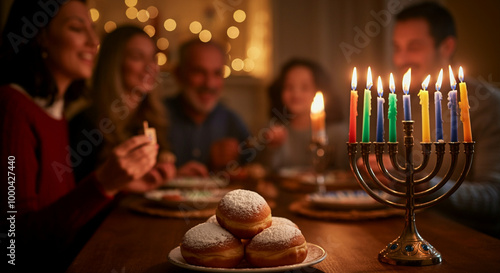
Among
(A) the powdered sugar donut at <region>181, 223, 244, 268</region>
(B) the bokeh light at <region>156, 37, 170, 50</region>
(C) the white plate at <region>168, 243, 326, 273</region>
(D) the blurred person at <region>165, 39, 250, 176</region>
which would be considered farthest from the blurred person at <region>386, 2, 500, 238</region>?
(B) the bokeh light at <region>156, 37, 170, 50</region>

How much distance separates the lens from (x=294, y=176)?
7.36 feet

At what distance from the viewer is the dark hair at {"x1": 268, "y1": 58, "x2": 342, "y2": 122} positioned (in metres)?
3.51

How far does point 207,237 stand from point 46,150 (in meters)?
0.99

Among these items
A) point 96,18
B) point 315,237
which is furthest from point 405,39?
point 96,18

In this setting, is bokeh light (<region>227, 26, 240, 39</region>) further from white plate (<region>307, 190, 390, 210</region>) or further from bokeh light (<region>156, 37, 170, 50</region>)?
white plate (<region>307, 190, 390, 210</region>)

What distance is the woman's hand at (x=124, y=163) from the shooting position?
1.23 metres

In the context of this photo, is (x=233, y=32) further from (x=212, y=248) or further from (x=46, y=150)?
(x=212, y=248)

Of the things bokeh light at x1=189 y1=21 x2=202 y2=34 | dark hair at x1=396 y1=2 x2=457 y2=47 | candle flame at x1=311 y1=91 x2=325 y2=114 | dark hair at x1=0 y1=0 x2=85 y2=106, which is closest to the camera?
dark hair at x1=0 y1=0 x2=85 y2=106

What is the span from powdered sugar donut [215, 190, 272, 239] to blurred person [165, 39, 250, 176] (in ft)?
9.02

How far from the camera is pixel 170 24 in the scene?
378 cm

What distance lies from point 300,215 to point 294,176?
3.03ft

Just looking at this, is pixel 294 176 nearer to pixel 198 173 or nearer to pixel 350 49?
pixel 198 173

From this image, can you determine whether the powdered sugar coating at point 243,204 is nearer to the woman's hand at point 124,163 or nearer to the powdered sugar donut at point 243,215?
the powdered sugar donut at point 243,215

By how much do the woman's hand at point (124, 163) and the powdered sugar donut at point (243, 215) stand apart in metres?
0.51
